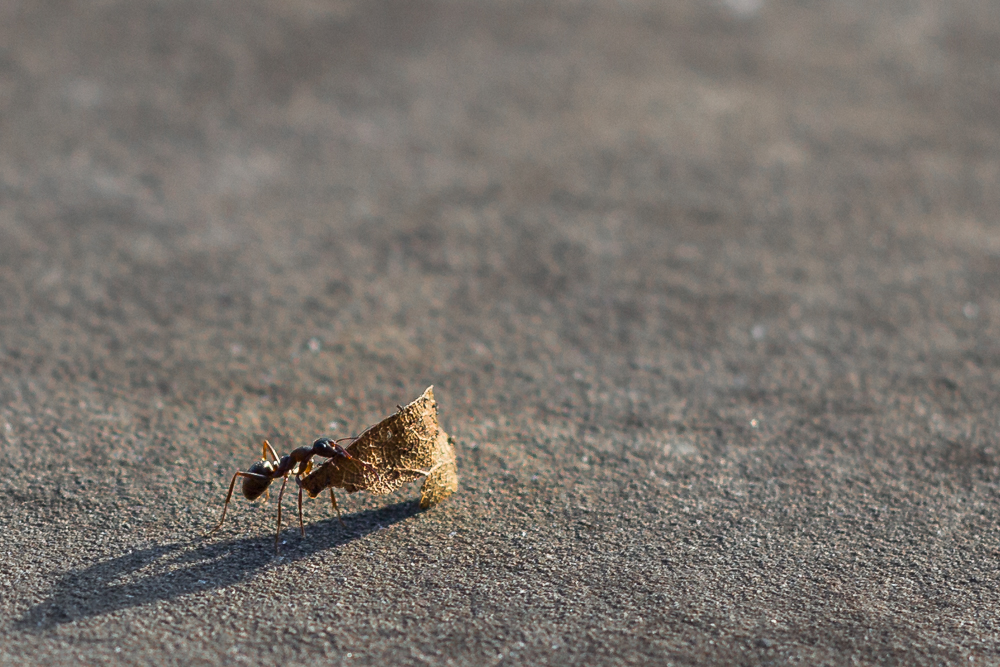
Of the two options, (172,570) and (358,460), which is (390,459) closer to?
(358,460)

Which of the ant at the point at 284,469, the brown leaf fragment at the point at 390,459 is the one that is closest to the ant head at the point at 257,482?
the ant at the point at 284,469

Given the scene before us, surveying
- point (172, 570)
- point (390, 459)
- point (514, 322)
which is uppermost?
point (514, 322)

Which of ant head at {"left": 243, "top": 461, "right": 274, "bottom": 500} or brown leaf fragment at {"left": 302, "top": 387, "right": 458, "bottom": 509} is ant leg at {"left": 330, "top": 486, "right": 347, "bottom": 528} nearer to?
brown leaf fragment at {"left": 302, "top": 387, "right": 458, "bottom": 509}

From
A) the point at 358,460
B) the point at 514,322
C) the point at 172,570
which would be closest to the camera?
the point at 172,570

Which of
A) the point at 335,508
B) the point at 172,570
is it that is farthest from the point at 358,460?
the point at 172,570

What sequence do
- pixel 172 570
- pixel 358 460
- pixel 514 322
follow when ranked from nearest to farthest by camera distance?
pixel 172 570 → pixel 358 460 → pixel 514 322

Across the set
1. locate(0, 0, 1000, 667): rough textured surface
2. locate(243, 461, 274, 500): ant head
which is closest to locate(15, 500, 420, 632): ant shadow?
locate(0, 0, 1000, 667): rough textured surface
